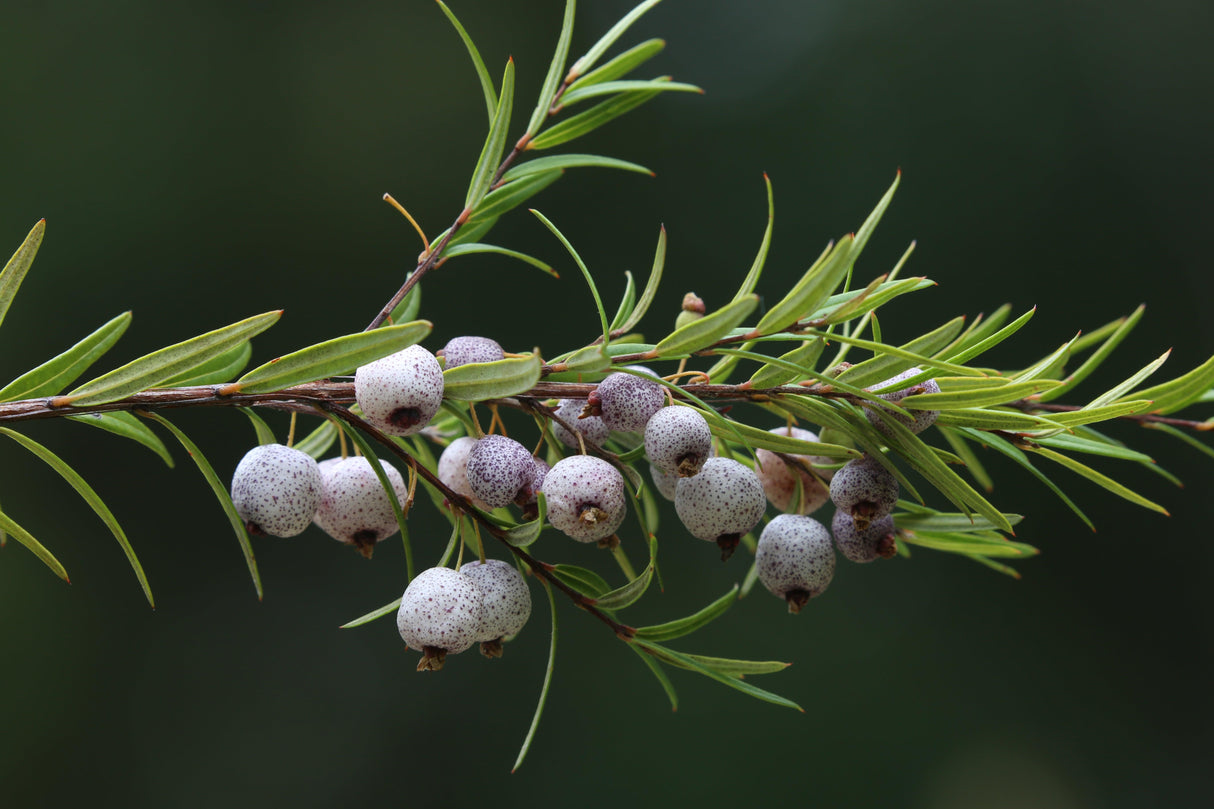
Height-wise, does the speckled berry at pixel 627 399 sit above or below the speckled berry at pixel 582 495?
above

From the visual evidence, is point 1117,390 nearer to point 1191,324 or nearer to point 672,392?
point 672,392

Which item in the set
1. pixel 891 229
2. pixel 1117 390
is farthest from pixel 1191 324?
pixel 1117 390

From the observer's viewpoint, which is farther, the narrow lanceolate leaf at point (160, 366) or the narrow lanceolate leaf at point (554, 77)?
the narrow lanceolate leaf at point (554, 77)

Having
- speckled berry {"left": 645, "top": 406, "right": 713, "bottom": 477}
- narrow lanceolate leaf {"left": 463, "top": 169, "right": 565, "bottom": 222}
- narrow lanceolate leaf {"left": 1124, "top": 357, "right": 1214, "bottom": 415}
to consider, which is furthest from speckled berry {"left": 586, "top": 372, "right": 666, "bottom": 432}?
narrow lanceolate leaf {"left": 1124, "top": 357, "right": 1214, "bottom": 415}

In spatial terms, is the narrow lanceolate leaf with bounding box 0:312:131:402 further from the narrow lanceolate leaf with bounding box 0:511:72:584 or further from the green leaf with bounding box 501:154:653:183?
the green leaf with bounding box 501:154:653:183

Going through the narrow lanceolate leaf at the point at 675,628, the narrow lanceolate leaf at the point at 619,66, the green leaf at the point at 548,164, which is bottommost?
the narrow lanceolate leaf at the point at 675,628

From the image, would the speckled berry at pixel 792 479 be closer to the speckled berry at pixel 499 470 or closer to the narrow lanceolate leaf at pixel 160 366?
the speckled berry at pixel 499 470

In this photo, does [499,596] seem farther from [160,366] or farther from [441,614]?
[160,366]

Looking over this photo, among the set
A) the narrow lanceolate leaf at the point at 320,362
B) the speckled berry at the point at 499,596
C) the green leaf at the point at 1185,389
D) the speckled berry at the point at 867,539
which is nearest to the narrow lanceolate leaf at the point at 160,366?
the narrow lanceolate leaf at the point at 320,362
